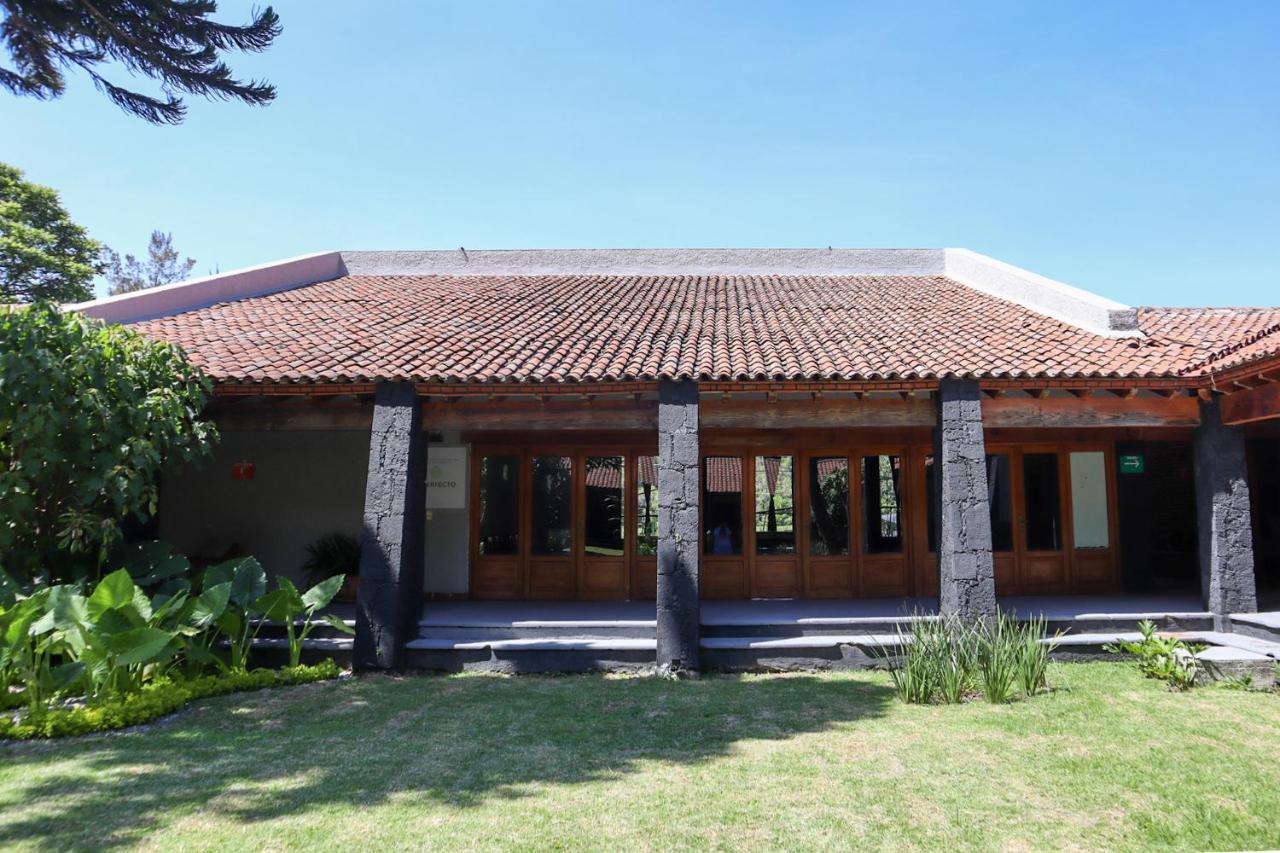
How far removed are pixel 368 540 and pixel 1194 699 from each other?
7.79m

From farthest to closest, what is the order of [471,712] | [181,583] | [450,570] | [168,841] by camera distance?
1. [450,570]
2. [181,583]
3. [471,712]
4. [168,841]

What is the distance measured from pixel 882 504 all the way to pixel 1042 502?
2333 millimetres

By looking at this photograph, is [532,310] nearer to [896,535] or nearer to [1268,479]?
[896,535]

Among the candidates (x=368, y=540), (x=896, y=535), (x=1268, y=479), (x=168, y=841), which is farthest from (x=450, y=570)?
(x=1268, y=479)

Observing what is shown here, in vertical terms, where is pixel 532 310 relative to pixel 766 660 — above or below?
above

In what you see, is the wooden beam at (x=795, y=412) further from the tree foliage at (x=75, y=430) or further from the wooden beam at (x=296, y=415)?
the tree foliage at (x=75, y=430)

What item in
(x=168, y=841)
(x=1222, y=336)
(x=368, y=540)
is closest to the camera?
(x=168, y=841)

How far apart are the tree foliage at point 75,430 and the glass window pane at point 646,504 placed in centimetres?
532

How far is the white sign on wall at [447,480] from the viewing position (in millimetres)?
10531

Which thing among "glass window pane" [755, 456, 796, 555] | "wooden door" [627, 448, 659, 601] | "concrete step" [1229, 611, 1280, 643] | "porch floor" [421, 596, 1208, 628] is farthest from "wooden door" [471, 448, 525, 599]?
"concrete step" [1229, 611, 1280, 643]

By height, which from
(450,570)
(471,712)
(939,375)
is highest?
(939,375)

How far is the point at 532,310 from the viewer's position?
38.7 feet

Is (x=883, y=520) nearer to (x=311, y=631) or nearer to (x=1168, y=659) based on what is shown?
(x=1168, y=659)

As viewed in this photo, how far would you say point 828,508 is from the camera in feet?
36.1
